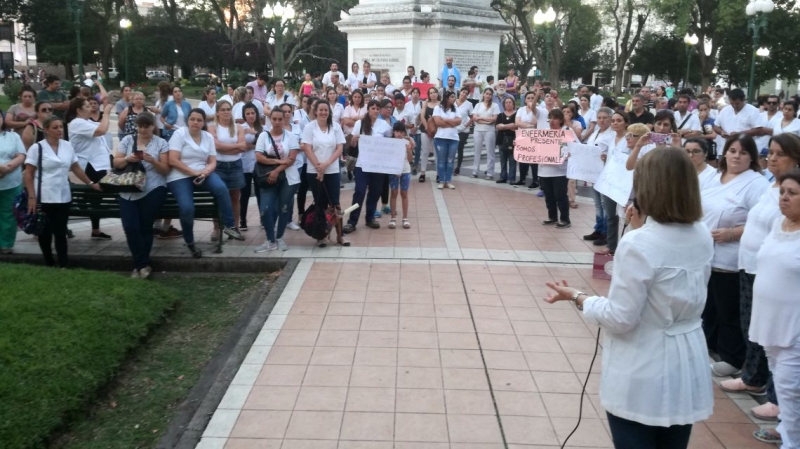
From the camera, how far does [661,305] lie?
9.43 feet

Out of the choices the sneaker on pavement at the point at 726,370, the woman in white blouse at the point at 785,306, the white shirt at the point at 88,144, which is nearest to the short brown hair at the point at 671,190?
the woman in white blouse at the point at 785,306

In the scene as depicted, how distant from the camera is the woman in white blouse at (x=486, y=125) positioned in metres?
14.3

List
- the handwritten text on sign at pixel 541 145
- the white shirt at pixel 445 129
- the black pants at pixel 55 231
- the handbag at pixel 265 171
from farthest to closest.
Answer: the white shirt at pixel 445 129
the handwritten text on sign at pixel 541 145
the handbag at pixel 265 171
the black pants at pixel 55 231

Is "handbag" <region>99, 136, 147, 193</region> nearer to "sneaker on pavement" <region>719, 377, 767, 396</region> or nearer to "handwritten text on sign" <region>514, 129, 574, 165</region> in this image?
"handwritten text on sign" <region>514, 129, 574, 165</region>

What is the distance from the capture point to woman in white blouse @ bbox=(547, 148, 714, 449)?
2.87 metres

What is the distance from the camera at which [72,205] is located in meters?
8.64

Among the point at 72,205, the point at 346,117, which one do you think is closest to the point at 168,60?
the point at 346,117

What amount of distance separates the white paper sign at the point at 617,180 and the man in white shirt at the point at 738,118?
531 cm

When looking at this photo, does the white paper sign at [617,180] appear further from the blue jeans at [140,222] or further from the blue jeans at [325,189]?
the blue jeans at [140,222]

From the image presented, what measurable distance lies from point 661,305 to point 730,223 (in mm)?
2878

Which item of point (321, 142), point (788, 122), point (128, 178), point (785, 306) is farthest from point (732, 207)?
point (788, 122)

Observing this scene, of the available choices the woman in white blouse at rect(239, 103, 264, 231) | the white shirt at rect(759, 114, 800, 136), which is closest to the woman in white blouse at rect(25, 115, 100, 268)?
the woman in white blouse at rect(239, 103, 264, 231)

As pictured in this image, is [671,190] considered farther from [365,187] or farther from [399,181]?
[399,181]

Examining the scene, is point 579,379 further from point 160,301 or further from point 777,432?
point 160,301
